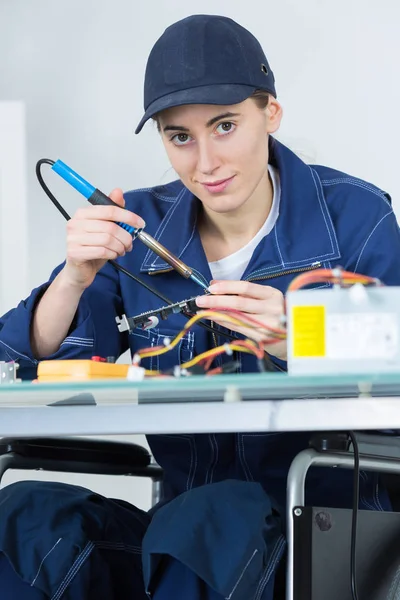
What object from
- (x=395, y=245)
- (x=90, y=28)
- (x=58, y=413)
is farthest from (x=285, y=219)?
(x=90, y=28)

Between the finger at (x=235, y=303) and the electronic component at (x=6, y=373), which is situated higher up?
the finger at (x=235, y=303)

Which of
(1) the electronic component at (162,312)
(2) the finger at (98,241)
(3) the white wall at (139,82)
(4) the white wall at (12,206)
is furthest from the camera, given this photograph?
(4) the white wall at (12,206)

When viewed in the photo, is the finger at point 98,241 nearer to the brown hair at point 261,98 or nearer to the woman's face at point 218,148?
the woman's face at point 218,148

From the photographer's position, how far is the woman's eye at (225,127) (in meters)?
1.65

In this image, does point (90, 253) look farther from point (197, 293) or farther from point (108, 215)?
point (197, 293)

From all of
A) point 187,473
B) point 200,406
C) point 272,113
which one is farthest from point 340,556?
point 272,113

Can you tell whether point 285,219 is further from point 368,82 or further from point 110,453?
point 368,82

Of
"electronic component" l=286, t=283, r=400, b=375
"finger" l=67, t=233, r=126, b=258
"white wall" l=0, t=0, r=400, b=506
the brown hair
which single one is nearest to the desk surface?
"electronic component" l=286, t=283, r=400, b=375

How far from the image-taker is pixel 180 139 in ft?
5.50

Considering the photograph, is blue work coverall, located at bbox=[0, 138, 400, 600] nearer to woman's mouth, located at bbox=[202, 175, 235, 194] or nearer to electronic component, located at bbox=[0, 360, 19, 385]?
woman's mouth, located at bbox=[202, 175, 235, 194]

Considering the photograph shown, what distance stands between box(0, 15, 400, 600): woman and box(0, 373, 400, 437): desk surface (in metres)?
0.16

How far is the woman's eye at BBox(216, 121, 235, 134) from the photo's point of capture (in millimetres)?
1647

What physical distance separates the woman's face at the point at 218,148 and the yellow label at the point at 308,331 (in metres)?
0.79

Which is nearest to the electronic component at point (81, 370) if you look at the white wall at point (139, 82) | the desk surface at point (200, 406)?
the desk surface at point (200, 406)
